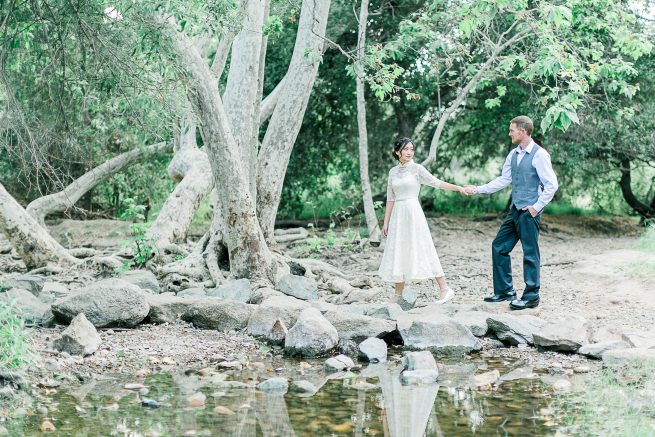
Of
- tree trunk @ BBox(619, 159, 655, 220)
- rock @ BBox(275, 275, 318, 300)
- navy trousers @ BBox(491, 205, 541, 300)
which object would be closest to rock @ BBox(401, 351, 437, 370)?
navy trousers @ BBox(491, 205, 541, 300)

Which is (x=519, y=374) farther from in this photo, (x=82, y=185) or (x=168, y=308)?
(x=82, y=185)

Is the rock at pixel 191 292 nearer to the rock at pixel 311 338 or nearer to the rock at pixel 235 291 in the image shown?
the rock at pixel 235 291

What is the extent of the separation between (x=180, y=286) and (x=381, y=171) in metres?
8.57

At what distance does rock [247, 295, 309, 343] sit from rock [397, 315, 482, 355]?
1.04 metres

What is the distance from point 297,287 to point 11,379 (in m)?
4.53

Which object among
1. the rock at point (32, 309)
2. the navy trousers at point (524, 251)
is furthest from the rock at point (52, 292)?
the navy trousers at point (524, 251)

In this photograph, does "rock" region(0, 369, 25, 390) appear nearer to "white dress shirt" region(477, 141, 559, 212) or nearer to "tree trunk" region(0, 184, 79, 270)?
"white dress shirt" region(477, 141, 559, 212)

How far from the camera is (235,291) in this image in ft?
30.8

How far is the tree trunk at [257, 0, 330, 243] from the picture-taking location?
36.5 ft

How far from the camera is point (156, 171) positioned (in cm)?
1823

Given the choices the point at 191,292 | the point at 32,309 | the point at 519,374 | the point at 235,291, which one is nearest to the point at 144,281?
the point at 191,292

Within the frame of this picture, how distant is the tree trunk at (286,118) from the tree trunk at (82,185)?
129 inches

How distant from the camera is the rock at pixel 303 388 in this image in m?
5.86

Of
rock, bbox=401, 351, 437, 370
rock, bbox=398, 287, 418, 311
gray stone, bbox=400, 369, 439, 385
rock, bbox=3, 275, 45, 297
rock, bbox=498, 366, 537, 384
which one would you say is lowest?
rock, bbox=498, 366, 537, 384
